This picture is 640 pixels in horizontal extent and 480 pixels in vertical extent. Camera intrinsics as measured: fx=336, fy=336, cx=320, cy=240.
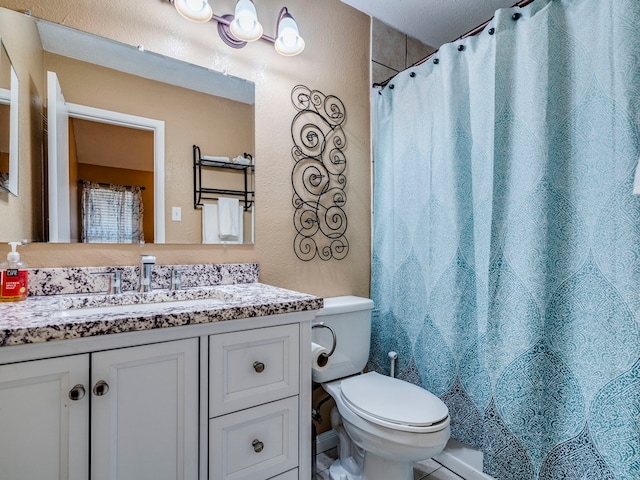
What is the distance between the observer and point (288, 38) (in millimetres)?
→ 1545

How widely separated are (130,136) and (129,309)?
66cm

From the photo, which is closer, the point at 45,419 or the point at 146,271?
the point at 45,419

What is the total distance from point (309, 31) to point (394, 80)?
1.70 feet

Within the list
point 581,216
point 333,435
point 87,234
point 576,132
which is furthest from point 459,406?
point 87,234

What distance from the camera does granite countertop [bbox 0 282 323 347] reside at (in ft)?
2.41

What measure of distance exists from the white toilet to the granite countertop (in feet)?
1.07

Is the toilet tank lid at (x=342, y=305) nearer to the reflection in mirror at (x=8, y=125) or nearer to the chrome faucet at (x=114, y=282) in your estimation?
the chrome faucet at (x=114, y=282)

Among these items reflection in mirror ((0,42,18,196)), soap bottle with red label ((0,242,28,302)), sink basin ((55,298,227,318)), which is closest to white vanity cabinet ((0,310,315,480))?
sink basin ((55,298,227,318))

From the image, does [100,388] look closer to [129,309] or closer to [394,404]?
[129,309]

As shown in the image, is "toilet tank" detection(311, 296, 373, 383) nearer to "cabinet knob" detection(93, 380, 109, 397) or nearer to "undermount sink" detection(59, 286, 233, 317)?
"undermount sink" detection(59, 286, 233, 317)

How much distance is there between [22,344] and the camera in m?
0.72

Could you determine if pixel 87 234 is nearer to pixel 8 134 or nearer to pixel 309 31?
pixel 8 134

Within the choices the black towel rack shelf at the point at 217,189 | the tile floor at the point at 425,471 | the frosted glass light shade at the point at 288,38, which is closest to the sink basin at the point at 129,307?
the black towel rack shelf at the point at 217,189

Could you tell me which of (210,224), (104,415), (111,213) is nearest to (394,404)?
(104,415)
